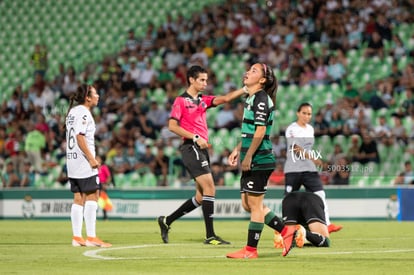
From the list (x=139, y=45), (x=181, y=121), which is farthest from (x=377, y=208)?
(x=139, y=45)

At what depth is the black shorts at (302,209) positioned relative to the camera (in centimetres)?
1290

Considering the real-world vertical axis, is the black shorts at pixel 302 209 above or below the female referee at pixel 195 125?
below

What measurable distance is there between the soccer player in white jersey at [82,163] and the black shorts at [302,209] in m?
2.59

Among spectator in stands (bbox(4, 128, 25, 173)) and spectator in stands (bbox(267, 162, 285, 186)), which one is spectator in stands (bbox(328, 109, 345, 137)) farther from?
spectator in stands (bbox(4, 128, 25, 173))

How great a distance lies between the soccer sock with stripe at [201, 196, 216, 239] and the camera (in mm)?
13469

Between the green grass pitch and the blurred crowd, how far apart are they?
26.6 ft

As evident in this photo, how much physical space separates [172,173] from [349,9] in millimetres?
8310

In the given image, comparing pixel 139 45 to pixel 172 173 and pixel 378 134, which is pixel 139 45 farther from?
pixel 378 134

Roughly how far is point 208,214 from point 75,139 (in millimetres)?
2214

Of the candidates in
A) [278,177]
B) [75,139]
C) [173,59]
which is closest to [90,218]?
[75,139]

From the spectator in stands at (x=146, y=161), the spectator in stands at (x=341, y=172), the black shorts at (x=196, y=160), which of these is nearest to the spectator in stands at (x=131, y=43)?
the spectator in stands at (x=146, y=161)

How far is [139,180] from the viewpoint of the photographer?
966 inches

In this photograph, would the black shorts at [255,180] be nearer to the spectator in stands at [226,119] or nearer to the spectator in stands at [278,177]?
the spectator in stands at [278,177]

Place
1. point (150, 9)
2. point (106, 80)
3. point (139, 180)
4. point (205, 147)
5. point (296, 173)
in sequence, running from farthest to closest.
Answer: point (150, 9), point (106, 80), point (139, 180), point (296, 173), point (205, 147)
